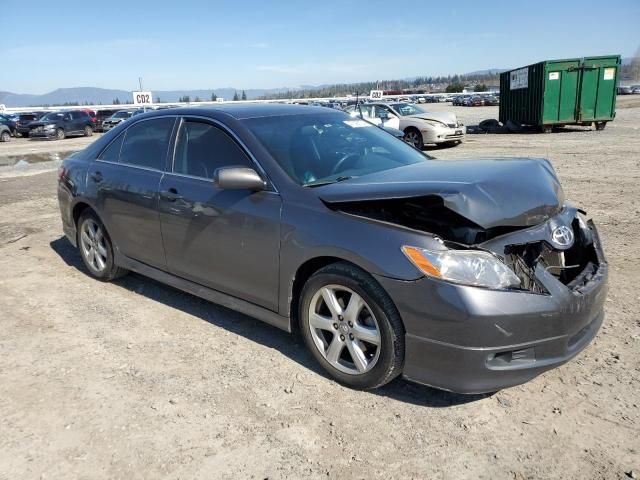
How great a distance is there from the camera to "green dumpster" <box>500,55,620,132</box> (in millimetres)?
19750

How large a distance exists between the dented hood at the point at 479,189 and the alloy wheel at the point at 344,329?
0.58m

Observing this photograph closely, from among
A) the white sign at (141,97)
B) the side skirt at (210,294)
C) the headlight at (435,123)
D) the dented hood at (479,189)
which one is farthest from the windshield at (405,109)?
the white sign at (141,97)

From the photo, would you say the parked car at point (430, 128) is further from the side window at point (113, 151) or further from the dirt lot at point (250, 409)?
the side window at point (113, 151)

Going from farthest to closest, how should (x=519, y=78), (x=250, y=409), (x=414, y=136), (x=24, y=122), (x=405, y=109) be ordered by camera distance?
(x=24, y=122), (x=519, y=78), (x=405, y=109), (x=414, y=136), (x=250, y=409)

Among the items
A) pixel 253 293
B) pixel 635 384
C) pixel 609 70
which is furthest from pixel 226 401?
pixel 609 70

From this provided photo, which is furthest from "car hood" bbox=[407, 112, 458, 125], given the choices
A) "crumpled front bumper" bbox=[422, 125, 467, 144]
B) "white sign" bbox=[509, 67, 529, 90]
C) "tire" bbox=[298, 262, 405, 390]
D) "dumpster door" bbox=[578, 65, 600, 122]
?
"tire" bbox=[298, 262, 405, 390]

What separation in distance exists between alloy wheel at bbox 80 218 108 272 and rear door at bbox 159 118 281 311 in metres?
1.24

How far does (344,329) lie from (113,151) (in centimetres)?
305

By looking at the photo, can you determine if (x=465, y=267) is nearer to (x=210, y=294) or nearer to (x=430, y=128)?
(x=210, y=294)

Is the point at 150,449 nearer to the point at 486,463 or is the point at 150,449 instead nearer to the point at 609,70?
the point at 486,463

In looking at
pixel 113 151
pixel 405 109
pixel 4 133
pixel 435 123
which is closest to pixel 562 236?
pixel 113 151

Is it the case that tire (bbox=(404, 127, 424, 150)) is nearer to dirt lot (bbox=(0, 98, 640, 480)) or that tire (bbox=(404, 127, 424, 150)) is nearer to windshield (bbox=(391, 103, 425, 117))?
windshield (bbox=(391, 103, 425, 117))

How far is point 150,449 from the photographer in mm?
2668

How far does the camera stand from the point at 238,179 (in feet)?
11.0
